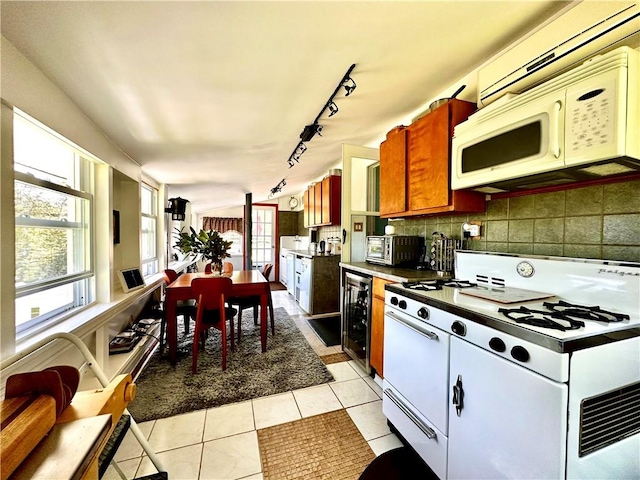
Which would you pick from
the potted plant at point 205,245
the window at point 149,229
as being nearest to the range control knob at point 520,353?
the potted plant at point 205,245

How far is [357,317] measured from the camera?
2.48 meters

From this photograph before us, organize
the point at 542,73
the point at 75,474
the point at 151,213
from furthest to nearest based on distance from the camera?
the point at 151,213 < the point at 542,73 < the point at 75,474

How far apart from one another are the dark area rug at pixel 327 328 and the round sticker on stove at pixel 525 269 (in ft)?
6.85

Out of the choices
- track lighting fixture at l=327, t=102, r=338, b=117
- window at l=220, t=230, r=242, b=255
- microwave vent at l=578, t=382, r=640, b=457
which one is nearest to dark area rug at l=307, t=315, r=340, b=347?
microwave vent at l=578, t=382, r=640, b=457

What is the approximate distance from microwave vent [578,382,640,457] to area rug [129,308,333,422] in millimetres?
1709

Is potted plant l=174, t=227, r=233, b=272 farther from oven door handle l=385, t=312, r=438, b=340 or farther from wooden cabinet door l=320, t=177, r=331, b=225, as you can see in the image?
oven door handle l=385, t=312, r=438, b=340

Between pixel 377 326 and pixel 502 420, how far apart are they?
1167mm

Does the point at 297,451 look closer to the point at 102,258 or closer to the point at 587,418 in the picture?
the point at 587,418

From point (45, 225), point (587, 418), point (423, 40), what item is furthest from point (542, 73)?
point (45, 225)

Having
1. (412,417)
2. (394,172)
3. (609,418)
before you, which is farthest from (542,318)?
(394,172)

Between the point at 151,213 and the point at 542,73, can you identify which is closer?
the point at 542,73

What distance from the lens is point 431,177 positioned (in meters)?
1.88

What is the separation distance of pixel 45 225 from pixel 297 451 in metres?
2.12

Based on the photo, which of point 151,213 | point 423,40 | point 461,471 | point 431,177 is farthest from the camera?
point 151,213
